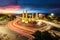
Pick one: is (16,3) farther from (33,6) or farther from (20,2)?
(33,6)

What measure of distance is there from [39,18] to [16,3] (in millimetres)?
423

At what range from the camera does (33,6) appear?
1.98 meters

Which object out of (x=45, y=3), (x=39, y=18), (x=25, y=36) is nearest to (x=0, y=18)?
(x=25, y=36)

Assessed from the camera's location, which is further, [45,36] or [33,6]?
[33,6]

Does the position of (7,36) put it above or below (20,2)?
below

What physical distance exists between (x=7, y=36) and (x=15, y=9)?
0.43 meters

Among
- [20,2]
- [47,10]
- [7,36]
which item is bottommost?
[7,36]

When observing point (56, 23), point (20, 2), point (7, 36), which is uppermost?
point (20, 2)

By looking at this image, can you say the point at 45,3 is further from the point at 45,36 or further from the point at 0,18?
the point at 0,18

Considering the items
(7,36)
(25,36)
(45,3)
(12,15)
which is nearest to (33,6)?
(45,3)

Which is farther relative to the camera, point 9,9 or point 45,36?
point 9,9

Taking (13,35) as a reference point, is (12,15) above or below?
above

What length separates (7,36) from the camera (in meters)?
1.88

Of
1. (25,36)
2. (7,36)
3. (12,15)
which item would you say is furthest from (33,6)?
(7,36)
